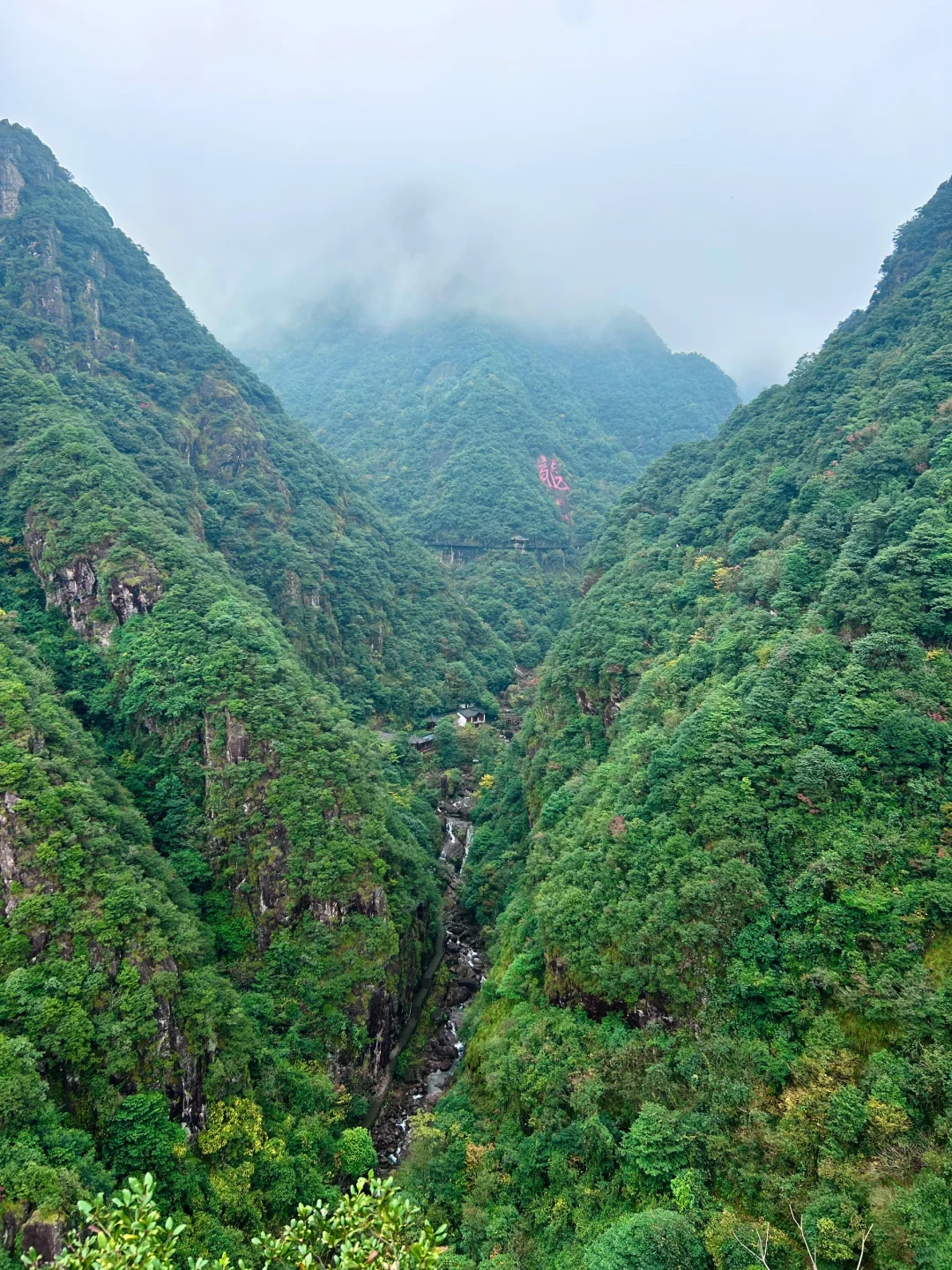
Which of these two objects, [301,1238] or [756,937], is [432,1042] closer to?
[756,937]

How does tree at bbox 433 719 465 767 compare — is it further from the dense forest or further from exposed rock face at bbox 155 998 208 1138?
exposed rock face at bbox 155 998 208 1138

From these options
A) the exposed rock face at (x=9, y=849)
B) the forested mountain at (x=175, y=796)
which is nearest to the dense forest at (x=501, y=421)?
the forested mountain at (x=175, y=796)

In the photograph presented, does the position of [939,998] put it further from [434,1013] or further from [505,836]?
[505,836]

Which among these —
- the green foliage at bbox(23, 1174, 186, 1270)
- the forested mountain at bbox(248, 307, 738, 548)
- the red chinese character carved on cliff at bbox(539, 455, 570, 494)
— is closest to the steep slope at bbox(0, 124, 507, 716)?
the forested mountain at bbox(248, 307, 738, 548)

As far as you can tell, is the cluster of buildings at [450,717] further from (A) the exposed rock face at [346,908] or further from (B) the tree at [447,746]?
(A) the exposed rock face at [346,908]

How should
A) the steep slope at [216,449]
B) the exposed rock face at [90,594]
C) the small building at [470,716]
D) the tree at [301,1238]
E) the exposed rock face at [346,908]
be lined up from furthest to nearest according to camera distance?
the small building at [470,716] < the steep slope at [216,449] < the exposed rock face at [90,594] < the exposed rock face at [346,908] < the tree at [301,1238]

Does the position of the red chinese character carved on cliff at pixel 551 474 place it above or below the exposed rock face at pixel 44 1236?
above

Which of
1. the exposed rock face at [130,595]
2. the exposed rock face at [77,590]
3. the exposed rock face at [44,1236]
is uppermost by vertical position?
the exposed rock face at [77,590]
